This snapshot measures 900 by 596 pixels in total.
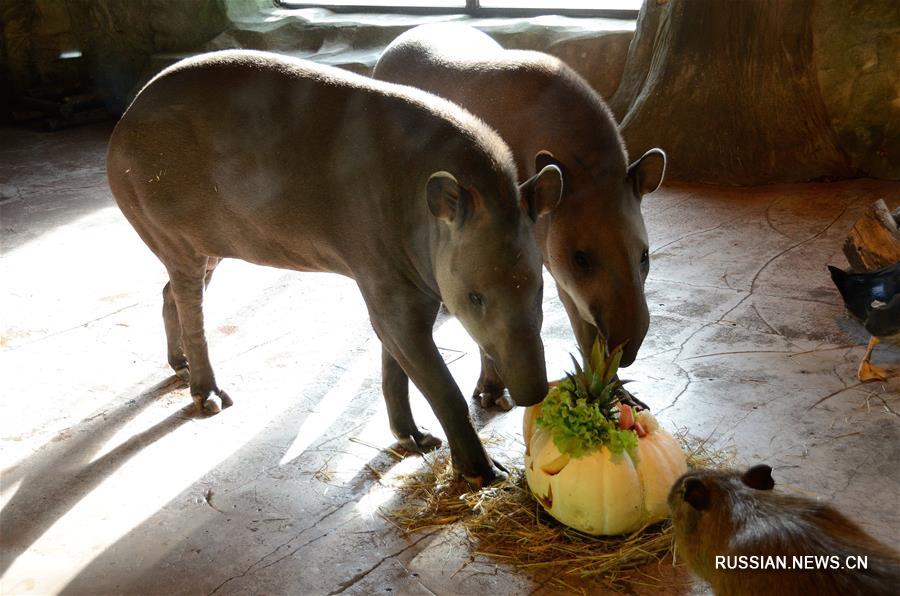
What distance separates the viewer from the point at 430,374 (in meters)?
3.53

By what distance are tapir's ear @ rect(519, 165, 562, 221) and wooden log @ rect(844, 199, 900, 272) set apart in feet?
8.32

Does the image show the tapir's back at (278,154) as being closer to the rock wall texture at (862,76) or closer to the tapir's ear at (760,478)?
the tapir's ear at (760,478)

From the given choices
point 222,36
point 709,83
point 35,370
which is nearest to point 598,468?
point 35,370

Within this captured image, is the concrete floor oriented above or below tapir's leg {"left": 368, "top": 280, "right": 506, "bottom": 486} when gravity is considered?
below

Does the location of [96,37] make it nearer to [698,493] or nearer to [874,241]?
[874,241]

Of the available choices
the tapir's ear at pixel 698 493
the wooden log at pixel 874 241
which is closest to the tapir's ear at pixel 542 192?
the tapir's ear at pixel 698 493

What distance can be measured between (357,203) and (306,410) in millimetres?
1231

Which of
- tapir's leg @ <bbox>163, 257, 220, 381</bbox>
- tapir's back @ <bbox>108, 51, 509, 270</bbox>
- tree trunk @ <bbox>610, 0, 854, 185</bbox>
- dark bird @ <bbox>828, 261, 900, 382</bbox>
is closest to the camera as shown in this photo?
tapir's back @ <bbox>108, 51, 509, 270</bbox>

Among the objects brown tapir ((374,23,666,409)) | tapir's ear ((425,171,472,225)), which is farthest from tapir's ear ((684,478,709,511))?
tapir's ear ((425,171,472,225))

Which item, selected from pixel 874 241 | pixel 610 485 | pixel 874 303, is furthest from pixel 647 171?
pixel 874 241

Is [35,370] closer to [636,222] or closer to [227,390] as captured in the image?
[227,390]

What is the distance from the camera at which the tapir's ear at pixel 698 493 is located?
239 cm

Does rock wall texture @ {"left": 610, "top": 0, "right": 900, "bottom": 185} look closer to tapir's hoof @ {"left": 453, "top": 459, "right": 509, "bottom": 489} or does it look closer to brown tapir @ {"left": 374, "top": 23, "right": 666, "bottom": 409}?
brown tapir @ {"left": 374, "top": 23, "right": 666, "bottom": 409}

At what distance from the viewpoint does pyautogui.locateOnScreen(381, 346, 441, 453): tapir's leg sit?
3957 millimetres
